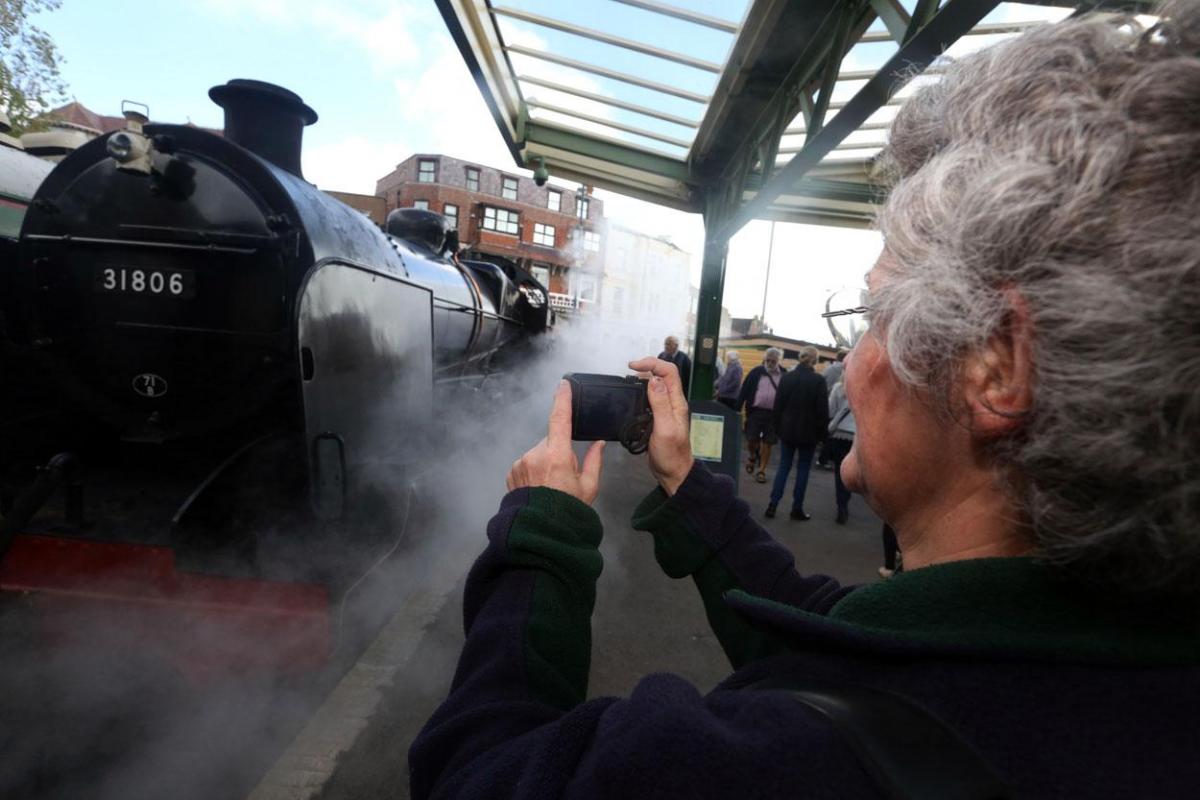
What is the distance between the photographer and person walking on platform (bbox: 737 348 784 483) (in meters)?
7.78

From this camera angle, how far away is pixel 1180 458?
21.5 inches

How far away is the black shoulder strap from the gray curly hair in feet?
0.73

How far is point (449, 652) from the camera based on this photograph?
3162 millimetres

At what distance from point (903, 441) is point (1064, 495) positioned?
0.19 m

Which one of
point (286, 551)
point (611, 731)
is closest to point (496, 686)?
point (611, 731)

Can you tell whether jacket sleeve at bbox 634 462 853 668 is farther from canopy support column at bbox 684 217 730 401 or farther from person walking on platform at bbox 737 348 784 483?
person walking on platform at bbox 737 348 784 483

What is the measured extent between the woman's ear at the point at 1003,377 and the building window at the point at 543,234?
115 feet

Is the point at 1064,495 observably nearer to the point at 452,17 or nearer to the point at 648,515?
the point at 648,515

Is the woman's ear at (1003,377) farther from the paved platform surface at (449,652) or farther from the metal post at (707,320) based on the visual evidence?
the metal post at (707,320)

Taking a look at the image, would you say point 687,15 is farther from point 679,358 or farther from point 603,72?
point 679,358

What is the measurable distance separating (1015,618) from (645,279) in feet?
65.0

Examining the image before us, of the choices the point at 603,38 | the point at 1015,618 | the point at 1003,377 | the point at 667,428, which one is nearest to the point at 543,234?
the point at 603,38

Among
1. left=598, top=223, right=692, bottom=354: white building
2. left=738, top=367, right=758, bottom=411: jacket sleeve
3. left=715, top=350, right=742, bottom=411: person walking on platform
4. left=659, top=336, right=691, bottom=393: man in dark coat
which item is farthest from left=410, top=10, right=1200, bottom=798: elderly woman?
left=598, top=223, right=692, bottom=354: white building

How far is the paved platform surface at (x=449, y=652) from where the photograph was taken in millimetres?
2283
